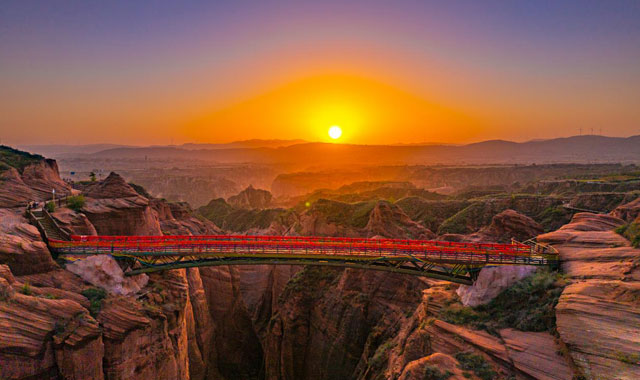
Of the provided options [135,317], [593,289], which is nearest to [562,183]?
[593,289]

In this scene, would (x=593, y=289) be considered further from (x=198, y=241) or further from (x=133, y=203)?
(x=133, y=203)

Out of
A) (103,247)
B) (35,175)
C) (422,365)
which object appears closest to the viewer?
(422,365)

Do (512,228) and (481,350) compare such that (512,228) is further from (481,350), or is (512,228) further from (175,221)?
(175,221)

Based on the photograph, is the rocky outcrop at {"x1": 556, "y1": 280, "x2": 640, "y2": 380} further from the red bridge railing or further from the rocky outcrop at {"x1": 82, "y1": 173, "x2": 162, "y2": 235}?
the rocky outcrop at {"x1": 82, "y1": 173, "x2": 162, "y2": 235}

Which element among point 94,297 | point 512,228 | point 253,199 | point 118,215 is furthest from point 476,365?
point 253,199

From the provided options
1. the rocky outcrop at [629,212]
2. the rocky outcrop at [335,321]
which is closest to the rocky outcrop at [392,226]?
the rocky outcrop at [335,321]
